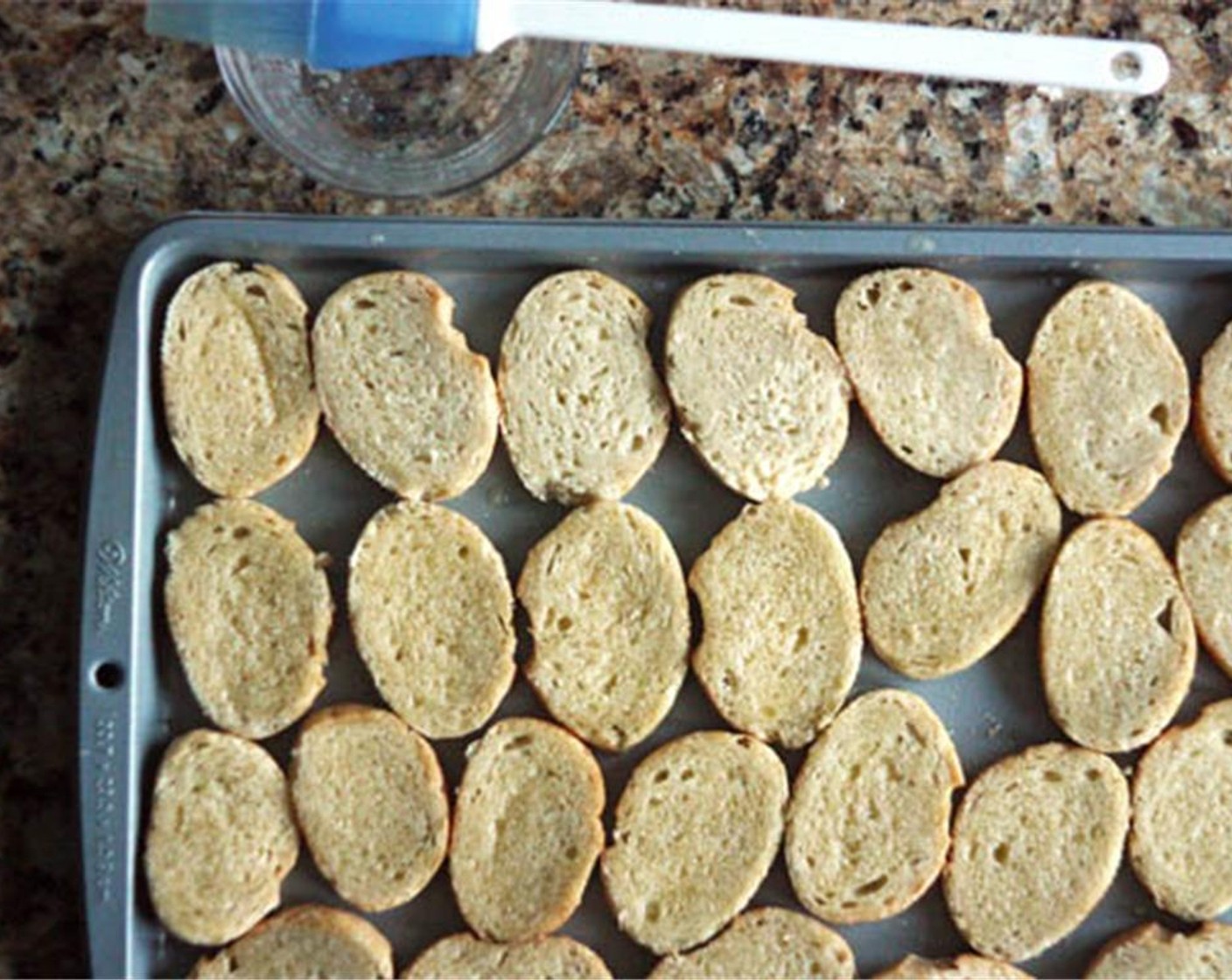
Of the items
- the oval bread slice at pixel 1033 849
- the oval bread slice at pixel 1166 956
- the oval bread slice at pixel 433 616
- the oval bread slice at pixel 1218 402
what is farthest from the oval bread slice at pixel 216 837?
the oval bread slice at pixel 1218 402

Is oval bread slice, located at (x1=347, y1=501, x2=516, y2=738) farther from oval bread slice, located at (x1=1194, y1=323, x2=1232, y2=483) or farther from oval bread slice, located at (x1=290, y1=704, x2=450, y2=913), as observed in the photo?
oval bread slice, located at (x1=1194, y1=323, x2=1232, y2=483)

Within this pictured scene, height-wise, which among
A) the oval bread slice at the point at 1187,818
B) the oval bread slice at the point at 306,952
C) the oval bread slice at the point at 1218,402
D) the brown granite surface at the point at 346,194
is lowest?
the oval bread slice at the point at 306,952

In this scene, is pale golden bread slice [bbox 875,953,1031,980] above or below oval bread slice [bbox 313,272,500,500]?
below

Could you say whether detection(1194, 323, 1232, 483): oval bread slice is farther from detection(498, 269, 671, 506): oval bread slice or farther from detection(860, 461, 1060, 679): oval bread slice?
detection(498, 269, 671, 506): oval bread slice

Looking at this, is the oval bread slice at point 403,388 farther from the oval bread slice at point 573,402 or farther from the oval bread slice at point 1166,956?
the oval bread slice at point 1166,956

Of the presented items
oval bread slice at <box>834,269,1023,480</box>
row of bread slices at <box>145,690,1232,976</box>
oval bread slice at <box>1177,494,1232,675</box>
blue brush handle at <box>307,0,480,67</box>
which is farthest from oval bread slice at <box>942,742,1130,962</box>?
blue brush handle at <box>307,0,480,67</box>

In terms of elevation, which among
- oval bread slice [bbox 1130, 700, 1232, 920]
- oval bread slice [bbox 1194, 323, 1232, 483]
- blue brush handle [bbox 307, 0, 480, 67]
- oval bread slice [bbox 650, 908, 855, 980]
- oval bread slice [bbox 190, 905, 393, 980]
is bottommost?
oval bread slice [bbox 650, 908, 855, 980]
